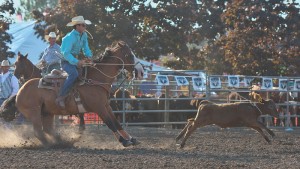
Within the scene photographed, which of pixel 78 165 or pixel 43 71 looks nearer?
pixel 78 165

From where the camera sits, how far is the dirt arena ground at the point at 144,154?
29.0 feet

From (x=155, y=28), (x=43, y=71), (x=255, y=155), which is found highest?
(x=155, y=28)

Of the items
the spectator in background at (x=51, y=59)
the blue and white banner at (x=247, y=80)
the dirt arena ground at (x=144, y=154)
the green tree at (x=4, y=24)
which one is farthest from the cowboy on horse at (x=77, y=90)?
the green tree at (x=4, y=24)

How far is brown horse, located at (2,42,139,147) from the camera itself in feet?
36.7

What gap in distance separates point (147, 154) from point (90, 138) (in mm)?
4098

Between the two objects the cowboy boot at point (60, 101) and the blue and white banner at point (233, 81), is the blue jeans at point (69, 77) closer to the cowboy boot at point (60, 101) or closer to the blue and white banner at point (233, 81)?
the cowboy boot at point (60, 101)

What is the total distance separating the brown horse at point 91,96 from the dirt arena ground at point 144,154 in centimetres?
35

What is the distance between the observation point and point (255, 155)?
33.6 ft

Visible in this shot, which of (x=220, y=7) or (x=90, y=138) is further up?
(x=220, y=7)

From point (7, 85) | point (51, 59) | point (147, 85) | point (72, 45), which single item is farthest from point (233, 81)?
point (72, 45)

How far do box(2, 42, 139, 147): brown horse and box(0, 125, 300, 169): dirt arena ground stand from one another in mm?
351

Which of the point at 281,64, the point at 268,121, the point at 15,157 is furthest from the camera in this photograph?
the point at 281,64

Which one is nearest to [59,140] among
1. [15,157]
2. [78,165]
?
[15,157]

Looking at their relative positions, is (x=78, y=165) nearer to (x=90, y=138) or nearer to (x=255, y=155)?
(x=255, y=155)
